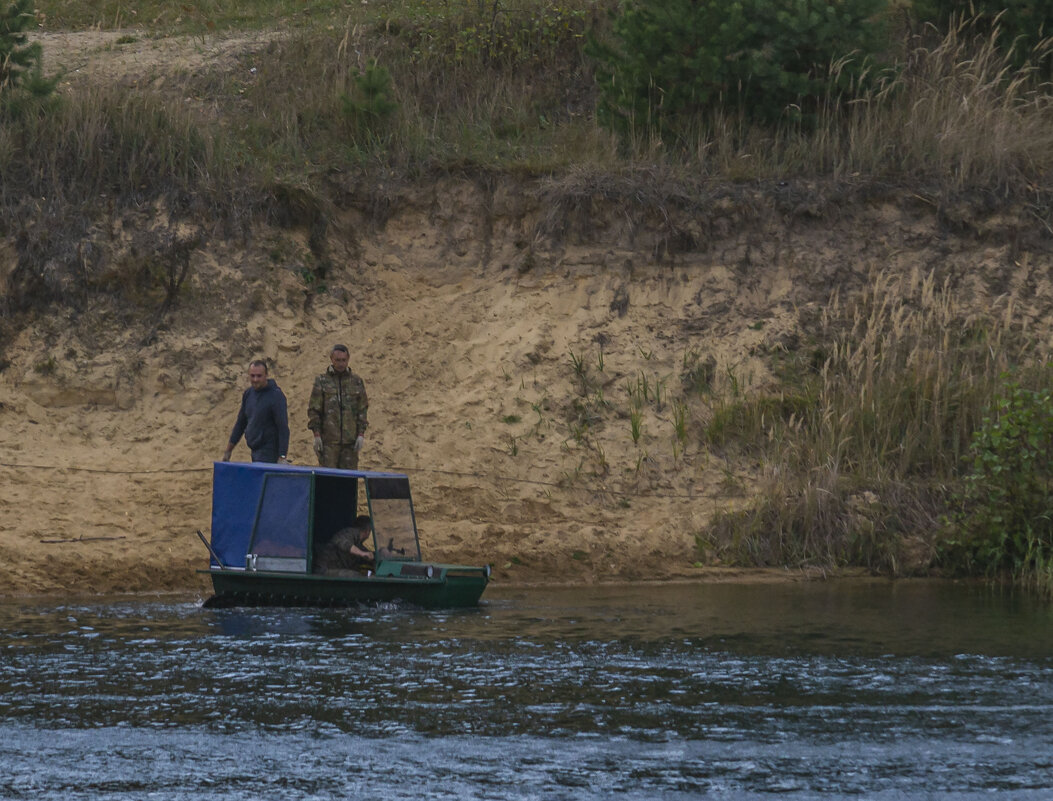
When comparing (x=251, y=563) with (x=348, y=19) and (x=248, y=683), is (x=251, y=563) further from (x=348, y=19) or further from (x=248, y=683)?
(x=348, y=19)

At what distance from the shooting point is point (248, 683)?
8680mm

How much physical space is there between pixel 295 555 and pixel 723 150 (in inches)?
319

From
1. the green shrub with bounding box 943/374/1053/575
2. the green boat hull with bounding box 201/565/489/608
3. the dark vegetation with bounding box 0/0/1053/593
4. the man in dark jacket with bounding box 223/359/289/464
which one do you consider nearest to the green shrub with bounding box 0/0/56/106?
the dark vegetation with bounding box 0/0/1053/593

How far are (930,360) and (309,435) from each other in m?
6.67

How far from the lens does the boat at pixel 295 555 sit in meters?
11.6

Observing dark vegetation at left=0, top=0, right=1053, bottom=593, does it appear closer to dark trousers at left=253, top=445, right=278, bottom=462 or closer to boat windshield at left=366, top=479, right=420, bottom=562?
boat windshield at left=366, top=479, right=420, bottom=562

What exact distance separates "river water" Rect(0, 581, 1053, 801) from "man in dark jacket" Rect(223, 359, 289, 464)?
2.12m

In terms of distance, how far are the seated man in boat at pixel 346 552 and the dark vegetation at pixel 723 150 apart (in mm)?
3688

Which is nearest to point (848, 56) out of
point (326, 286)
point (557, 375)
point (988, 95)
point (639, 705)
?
point (988, 95)

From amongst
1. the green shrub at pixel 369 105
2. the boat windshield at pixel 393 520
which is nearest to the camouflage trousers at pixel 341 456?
the boat windshield at pixel 393 520

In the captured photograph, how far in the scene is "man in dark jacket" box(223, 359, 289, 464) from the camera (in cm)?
1325

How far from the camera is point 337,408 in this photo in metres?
13.7

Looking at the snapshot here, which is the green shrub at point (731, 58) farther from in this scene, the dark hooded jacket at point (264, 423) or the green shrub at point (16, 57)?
the green shrub at point (16, 57)

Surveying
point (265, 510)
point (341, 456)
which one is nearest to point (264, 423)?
point (341, 456)
